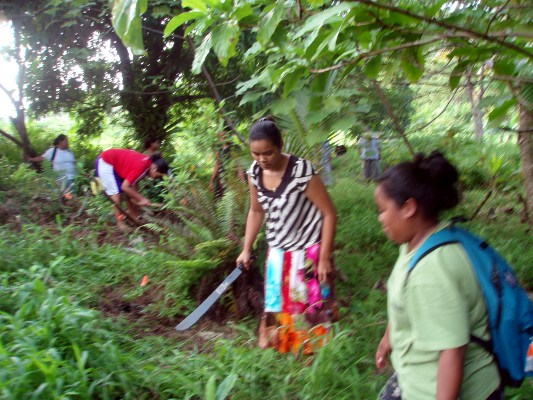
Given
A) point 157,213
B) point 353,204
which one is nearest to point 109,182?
point 157,213

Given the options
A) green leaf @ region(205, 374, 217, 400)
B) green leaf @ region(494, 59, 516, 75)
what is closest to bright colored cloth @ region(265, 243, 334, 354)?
green leaf @ region(205, 374, 217, 400)

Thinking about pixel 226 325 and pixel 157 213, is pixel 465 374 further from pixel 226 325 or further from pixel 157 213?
pixel 157 213

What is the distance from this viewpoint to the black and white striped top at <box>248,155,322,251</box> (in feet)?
9.64

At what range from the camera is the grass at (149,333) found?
2.78m

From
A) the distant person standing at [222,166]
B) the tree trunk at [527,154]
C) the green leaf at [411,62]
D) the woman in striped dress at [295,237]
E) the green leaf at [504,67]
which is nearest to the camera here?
the green leaf at [504,67]

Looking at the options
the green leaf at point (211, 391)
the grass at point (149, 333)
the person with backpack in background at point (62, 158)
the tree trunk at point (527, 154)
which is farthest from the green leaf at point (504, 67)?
the person with backpack in background at point (62, 158)

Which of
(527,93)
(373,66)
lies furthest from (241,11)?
(527,93)

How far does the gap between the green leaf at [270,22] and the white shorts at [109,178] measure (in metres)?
5.03

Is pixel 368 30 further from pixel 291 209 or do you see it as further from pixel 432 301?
pixel 291 209

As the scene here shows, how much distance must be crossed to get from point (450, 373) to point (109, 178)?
562 cm

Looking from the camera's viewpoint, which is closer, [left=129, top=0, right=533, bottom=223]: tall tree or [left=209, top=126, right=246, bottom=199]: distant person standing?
[left=129, top=0, right=533, bottom=223]: tall tree

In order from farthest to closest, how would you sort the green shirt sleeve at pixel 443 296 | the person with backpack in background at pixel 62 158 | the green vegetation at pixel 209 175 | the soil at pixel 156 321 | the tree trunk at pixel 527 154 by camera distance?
1. the person with backpack in background at pixel 62 158
2. the tree trunk at pixel 527 154
3. the soil at pixel 156 321
4. the green vegetation at pixel 209 175
5. the green shirt sleeve at pixel 443 296

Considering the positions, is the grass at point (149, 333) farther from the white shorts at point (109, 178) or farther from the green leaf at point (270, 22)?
the green leaf at point (270, 22)

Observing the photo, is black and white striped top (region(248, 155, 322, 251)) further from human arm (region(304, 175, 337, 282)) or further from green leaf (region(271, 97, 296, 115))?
green leaf (region(271, 97, 296, 115))
